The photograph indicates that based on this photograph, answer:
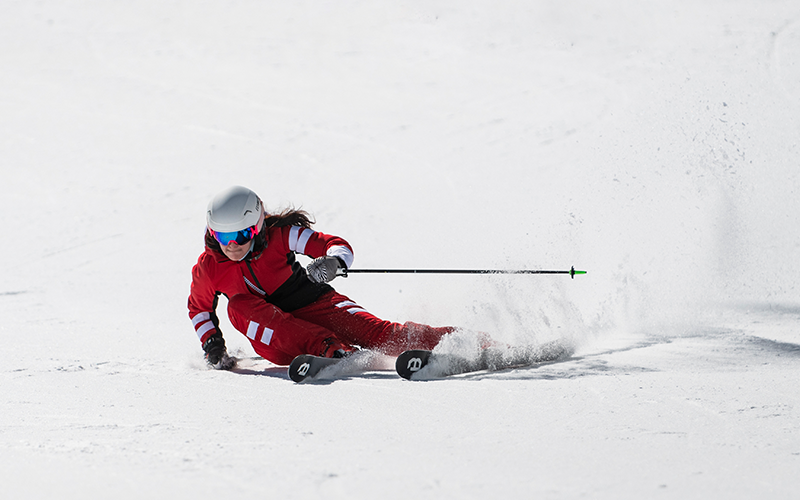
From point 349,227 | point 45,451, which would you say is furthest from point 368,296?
point 45,451

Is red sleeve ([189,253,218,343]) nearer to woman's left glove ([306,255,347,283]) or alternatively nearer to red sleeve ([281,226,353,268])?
red sleeve ([281,226,353,268])

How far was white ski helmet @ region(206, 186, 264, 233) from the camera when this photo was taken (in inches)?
159

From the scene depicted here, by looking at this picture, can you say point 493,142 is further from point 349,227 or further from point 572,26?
point 572,26

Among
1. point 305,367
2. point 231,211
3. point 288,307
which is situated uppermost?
point 231,211

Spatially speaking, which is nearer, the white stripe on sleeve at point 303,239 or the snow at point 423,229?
the snow at point 423,229

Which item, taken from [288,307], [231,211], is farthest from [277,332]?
[231,211]

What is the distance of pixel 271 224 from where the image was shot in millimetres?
4406

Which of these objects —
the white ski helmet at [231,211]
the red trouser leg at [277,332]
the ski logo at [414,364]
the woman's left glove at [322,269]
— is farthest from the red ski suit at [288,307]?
the ski logo at [414,364]

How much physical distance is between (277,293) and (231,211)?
0.61 meters

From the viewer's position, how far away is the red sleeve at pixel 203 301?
14.5 ft

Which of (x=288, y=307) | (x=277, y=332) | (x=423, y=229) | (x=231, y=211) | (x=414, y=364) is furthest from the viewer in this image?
(x=423, y=229)

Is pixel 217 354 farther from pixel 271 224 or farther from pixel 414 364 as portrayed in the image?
pixel 414 364

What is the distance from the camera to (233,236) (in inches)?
162

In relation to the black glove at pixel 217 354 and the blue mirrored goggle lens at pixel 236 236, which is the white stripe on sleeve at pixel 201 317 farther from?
the blue mirrored goggle lens at pixel 236 236
